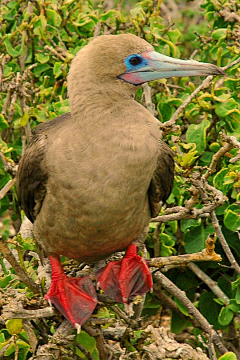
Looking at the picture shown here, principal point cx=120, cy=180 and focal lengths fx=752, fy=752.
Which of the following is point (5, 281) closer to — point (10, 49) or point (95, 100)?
point (95, 100)

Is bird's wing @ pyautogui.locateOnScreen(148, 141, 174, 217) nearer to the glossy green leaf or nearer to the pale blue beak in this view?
the pale blue beak

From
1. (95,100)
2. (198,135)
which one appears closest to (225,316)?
(198,135)

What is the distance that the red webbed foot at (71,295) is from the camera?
383 cm

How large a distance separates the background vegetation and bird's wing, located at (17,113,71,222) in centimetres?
22

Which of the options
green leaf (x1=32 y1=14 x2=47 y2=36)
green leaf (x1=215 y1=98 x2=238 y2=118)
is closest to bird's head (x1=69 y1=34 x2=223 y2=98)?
green leaf (x1=215 y1=98 x2=238 y2=118)

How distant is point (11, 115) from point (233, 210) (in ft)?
5.38

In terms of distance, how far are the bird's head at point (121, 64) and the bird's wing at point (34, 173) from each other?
0.34 metres

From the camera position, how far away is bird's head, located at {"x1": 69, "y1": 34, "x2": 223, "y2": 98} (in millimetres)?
3916

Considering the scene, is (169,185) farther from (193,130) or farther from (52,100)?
(52,100)

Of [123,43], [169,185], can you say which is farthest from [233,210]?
[123,43]

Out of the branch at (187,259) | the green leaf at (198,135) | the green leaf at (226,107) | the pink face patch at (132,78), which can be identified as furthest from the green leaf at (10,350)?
the green leaf at (226,107)

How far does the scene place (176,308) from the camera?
15.8 feet

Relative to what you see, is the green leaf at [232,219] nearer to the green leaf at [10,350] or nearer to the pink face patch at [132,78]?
the pink face patch at [132,78]

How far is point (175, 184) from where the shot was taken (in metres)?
4.64
